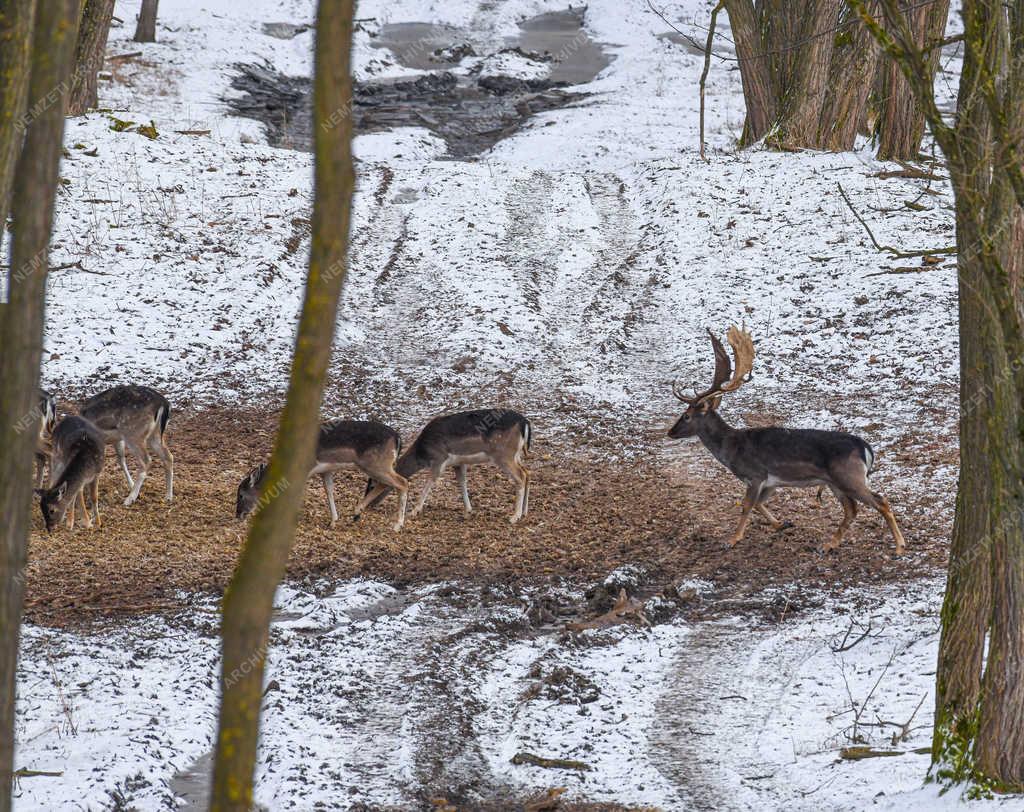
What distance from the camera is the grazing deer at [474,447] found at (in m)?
11.3

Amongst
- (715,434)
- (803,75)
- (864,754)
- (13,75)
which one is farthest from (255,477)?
(803,75)

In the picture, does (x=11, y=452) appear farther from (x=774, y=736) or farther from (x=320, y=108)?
(x=774, y=736)

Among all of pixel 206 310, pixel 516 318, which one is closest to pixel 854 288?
pixel 516 318

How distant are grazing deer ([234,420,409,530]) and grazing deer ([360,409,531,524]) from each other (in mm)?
246

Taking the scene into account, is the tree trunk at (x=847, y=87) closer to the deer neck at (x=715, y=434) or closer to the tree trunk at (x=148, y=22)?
the deer neck at (x=715, y=434)

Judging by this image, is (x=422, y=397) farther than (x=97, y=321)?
No

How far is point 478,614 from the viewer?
8727 millimetres

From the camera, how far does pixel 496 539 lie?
34.4 feet

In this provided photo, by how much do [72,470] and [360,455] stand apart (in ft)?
9.06

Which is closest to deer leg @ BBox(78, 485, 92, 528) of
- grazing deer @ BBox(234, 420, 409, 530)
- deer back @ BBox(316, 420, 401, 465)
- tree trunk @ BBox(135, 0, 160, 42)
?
grazing deer @ BBox(234, 420, 409, 530)

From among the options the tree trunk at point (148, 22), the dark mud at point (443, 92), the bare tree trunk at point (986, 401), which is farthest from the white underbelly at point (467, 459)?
the tree trunk at point (148, 22)

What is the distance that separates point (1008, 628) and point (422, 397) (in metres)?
9.87

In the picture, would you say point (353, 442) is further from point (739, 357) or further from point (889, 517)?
point (889, 517)

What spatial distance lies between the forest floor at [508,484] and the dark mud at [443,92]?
355 millimetres
